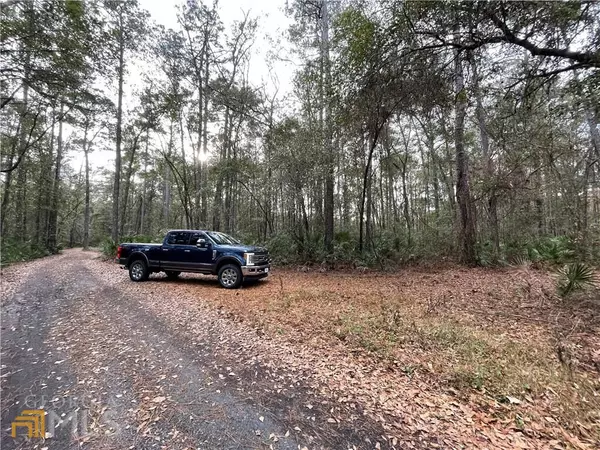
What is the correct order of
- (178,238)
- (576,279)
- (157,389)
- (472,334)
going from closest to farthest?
(157,389), (472,334), (576,279), (178,238)

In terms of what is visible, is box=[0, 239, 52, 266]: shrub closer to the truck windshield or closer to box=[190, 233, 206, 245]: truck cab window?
box=[190, 233, 206, 245]: truck cab window

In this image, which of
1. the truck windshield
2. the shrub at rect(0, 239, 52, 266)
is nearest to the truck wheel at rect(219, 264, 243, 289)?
the truck windshield

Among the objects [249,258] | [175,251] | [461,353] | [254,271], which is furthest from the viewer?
[175,251]

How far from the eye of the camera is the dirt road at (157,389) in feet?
7.57

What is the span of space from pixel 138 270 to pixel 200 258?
2.44 m

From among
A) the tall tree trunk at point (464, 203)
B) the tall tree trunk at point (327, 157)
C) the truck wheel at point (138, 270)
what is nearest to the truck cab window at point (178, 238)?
the truck wheel at point (138, 270)

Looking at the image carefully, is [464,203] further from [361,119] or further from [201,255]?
[201,255]

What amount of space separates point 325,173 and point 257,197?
270 inches

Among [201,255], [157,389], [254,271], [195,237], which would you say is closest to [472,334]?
[157,389]

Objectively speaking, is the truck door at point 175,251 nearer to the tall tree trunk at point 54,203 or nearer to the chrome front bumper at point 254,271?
the chrome front bumper at point 254,271

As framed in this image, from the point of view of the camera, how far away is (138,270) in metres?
8.82

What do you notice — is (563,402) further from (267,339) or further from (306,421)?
(267,339)

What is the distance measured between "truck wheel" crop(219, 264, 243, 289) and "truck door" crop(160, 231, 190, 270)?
4.58 feet

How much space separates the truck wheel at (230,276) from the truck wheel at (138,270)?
2.85m
